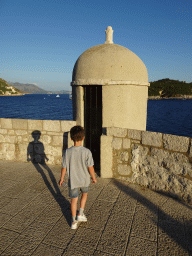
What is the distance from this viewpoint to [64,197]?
3.45 m

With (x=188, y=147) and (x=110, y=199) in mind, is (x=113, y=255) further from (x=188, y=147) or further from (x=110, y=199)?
(x=188, y=147)

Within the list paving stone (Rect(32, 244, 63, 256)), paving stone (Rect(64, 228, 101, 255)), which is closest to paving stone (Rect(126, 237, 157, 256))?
paving stone (Rect(64, 228, 101, 255))

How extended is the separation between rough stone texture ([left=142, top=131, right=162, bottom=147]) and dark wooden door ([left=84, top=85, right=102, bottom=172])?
4.79 feet

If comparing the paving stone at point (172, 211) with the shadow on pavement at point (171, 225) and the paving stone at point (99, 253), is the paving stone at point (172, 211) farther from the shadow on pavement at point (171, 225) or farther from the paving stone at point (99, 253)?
the paving stone at point (99, 253)

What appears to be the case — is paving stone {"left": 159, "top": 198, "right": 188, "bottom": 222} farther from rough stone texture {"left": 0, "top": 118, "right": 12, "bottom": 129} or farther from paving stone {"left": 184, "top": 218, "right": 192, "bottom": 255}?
rough stone texture {"left": 0, "top": 118, "right": 12, "bottom": 129}

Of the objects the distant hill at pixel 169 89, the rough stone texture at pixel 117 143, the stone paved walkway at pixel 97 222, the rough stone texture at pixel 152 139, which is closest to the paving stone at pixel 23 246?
the stone paved walkway at pixel 97 222

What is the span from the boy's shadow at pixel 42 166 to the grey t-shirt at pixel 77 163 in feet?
3.37

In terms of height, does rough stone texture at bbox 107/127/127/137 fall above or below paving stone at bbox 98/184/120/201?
above

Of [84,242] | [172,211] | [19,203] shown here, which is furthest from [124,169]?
[19,203]

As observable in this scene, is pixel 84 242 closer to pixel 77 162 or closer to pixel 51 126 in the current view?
pixel 77 162

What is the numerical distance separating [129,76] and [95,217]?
11.1 feet

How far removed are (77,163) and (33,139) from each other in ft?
10.5

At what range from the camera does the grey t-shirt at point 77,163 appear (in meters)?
2.42

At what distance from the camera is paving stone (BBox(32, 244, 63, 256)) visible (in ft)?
7.10
